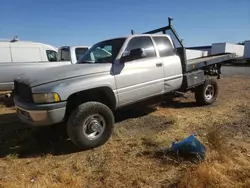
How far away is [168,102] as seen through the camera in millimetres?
7449

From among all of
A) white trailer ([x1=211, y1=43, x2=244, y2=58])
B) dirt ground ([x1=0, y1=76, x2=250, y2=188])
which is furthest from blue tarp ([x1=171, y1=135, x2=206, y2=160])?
white trailer ([x1=211, y1=43, x2=244, y2=58])

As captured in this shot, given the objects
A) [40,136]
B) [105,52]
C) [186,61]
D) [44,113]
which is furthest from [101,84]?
[186,61]

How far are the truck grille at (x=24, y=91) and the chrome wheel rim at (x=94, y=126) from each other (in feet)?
3.19

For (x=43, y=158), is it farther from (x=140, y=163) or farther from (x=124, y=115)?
(x=124, y=115)

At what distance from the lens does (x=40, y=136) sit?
4926 mm

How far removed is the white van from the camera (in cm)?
902

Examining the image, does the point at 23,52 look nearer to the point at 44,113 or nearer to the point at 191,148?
the point at 44,113

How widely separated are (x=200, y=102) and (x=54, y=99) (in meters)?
4.41

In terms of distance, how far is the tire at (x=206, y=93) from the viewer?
6770mm

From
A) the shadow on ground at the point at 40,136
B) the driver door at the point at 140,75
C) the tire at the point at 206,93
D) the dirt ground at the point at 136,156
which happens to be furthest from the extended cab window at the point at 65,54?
the tire at the point at 206,93

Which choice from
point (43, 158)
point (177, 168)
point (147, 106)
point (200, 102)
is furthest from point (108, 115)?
point (200, 102)

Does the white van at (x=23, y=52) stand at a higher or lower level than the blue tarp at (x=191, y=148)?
higher

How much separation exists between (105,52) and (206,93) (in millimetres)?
3347

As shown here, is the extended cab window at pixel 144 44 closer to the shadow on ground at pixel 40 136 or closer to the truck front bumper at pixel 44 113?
the shadow on ground at pixel 40 136
